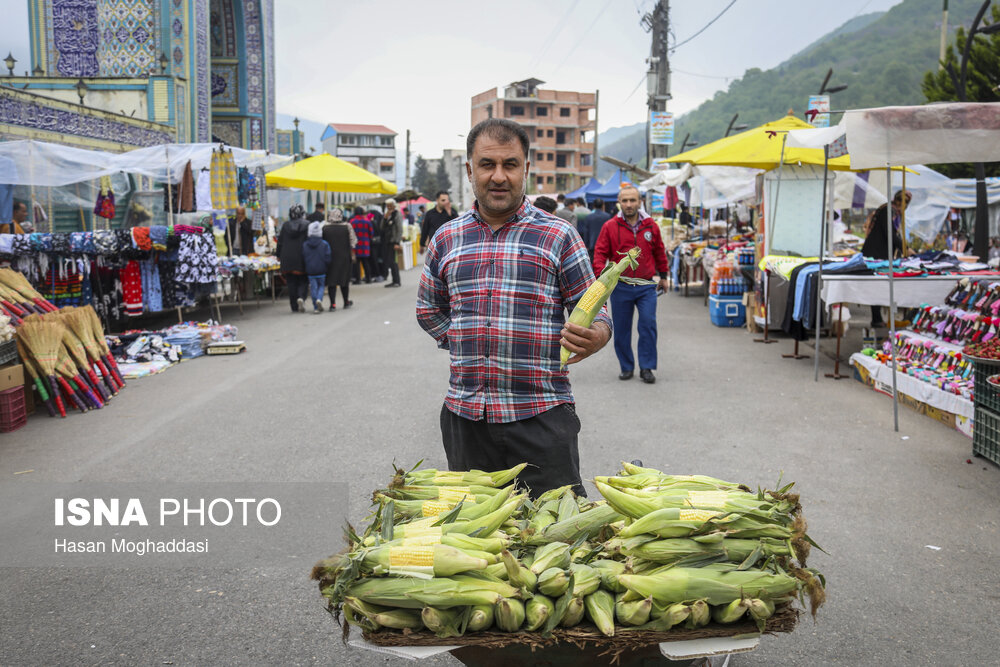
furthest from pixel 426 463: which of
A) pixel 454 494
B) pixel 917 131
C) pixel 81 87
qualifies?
pixel 81 87

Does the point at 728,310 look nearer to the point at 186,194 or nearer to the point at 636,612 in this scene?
the point at 186,194

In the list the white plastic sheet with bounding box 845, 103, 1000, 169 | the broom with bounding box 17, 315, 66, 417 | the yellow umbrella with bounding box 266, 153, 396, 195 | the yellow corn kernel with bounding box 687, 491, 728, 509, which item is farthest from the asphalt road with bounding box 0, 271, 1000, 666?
the yellow umbrella with bounding box 266, 153, 396, 195

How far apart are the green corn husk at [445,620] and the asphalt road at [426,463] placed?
5.51 ft

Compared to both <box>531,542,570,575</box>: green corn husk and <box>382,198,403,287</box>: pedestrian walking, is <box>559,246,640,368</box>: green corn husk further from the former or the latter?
<box>382,198,403,287</box>: pedestrian walking

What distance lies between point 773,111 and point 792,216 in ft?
233

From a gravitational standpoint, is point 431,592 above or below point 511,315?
below

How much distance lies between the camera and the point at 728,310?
14125 millimetres

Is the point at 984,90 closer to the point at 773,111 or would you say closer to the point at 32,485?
the point at 32,485

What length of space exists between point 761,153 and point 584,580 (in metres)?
11.9

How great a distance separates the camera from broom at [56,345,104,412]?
26.5 ft

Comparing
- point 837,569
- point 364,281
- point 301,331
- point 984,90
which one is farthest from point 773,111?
point 837,569

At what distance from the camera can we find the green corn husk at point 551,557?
2.19 m

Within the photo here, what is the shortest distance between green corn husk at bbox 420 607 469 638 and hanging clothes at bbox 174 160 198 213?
45.8 ft

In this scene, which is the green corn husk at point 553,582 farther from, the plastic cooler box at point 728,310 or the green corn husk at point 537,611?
the plastic cooler box at point 728,310
